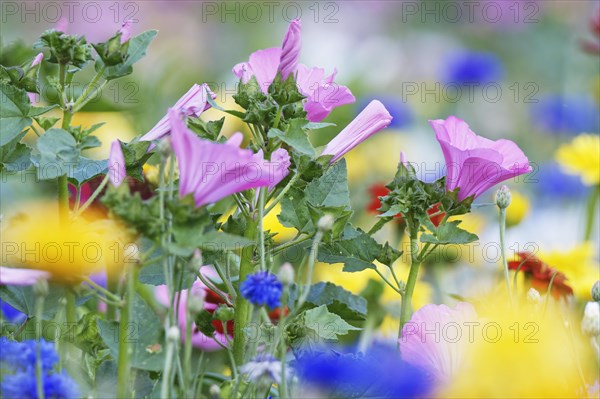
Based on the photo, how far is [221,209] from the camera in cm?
53

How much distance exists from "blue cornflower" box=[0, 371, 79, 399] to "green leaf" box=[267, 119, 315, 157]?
7.1 inches

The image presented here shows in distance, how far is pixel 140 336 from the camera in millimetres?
519

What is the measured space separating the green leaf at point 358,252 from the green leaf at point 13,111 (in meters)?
0.20

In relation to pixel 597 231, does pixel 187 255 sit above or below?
above

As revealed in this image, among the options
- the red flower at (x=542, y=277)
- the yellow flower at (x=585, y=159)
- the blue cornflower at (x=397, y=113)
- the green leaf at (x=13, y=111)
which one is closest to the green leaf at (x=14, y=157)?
the green leaf at (x=13, y=111)

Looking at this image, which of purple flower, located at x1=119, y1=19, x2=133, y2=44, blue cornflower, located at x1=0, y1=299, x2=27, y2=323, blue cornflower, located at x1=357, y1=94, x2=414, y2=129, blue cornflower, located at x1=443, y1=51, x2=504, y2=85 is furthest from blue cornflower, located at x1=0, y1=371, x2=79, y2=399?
blue cornflower, located at x1=443, y1=51, x2=504, y2=85

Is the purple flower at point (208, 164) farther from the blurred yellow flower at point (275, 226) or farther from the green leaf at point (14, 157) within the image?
the blurred yellow flower at point (275, 226)

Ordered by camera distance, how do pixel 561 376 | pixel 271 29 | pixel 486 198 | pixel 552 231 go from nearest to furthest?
pixel 561 376, pixel 552 231, pixel 486 198, pixel 271 29

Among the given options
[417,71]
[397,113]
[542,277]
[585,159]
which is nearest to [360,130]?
[542,277]

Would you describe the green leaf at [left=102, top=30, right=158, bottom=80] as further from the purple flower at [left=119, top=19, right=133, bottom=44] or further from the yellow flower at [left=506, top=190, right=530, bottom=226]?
the yellow flower at [left=506, top=190, right=530, bottom=226]

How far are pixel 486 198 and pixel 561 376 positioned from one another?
5.17ft

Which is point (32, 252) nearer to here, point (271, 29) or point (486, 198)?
point (486, 198)

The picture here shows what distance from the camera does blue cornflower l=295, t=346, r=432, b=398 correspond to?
19.5 inches

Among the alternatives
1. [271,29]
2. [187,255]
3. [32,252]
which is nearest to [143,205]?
[187,255]
